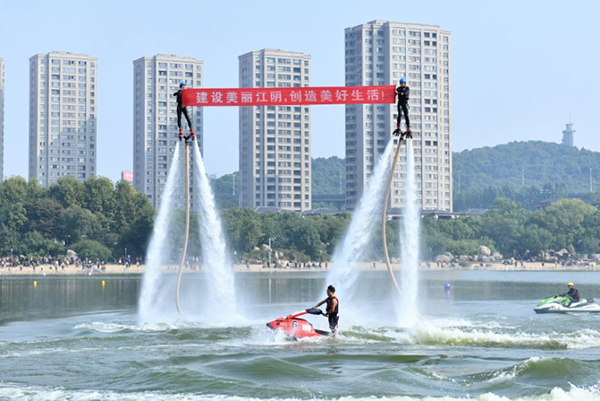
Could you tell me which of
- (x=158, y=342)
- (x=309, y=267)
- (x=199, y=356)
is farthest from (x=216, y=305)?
(x=309, y=267)

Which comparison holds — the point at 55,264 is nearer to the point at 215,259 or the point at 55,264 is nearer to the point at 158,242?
the point at 215,259

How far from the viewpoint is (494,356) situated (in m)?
31.5

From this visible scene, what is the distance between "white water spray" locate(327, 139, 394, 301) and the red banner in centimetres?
303

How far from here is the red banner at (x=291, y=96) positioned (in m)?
34.8

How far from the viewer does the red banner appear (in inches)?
1371

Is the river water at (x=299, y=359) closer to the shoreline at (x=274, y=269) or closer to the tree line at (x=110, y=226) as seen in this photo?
Answer: the shoreline at (x=274, y=269)

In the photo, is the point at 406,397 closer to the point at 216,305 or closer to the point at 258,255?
the point at 216,305

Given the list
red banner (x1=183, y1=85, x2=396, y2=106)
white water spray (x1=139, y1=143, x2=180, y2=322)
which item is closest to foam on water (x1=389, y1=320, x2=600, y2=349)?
red banner (x1=183, y1=85, x2=396, y2=106)

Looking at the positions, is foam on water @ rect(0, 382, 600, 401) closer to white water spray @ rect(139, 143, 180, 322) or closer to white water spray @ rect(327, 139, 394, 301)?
white water spray @ rect(327, 139, 394, 301)

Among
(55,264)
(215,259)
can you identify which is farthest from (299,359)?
(55,264)

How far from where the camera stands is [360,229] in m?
39.9

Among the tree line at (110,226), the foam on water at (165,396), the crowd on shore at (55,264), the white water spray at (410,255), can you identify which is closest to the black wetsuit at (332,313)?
the white water spray at (410,255)

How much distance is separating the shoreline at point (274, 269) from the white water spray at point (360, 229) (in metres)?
57.6

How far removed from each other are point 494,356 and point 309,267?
123390 mm
